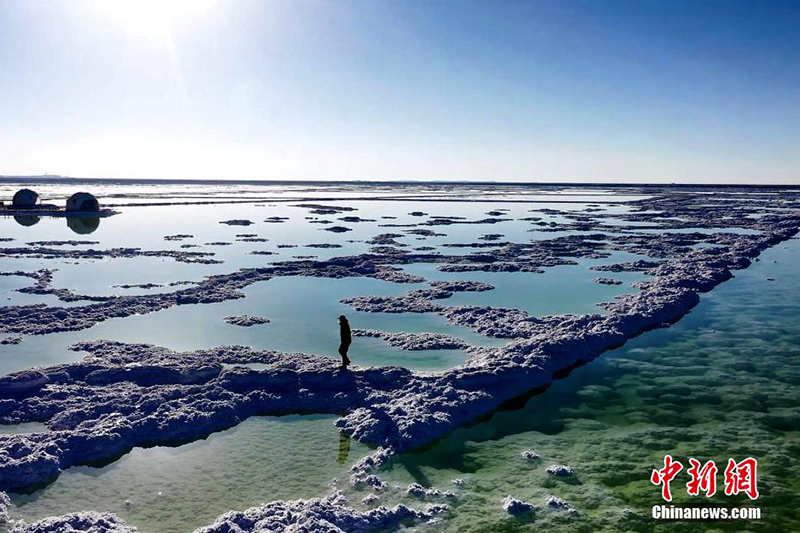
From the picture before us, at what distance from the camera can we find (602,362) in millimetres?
15844

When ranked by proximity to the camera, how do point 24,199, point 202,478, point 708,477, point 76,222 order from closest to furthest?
point 708,477 < point 202,478 < point 76,222 < point 24,199

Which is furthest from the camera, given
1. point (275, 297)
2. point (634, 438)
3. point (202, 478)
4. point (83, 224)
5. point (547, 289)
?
point (83, 224)

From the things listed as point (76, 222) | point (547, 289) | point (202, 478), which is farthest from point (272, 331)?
point (76, 222)

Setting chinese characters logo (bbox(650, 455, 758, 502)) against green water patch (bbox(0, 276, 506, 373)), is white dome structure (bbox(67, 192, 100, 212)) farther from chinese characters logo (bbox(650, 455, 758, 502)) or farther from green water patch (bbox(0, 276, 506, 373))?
chinese characters logo (bbox(650, 455, 758, 502))

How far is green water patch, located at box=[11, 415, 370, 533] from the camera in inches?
351

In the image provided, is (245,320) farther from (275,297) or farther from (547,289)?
(547,289)

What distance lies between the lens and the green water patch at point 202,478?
Result: 8.91m

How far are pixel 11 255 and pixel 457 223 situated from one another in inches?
1386

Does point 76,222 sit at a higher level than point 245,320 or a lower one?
higher

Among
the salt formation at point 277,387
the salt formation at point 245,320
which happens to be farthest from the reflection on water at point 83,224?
the salt formation at point 245,320

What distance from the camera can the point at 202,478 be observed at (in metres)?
9.84

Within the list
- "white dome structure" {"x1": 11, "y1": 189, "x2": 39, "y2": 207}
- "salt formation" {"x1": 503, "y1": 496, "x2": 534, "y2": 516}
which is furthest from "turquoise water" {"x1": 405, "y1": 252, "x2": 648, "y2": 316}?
"white dome structure" {"x1": 11, "y1": 189, "x2": 39, "y2": 207}

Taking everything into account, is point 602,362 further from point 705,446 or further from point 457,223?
point 457,223

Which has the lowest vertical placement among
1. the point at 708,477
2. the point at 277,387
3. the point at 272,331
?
the point at 708,477
